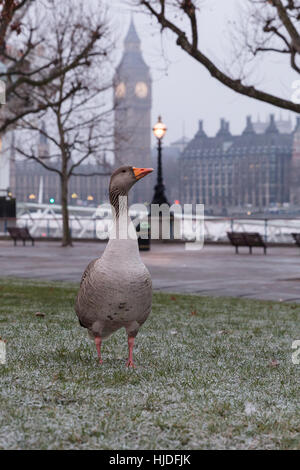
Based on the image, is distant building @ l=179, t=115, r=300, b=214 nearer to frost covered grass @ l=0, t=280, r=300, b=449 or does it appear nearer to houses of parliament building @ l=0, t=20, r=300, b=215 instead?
houses of parliament building @ l=0, t=20, r=300, b=215

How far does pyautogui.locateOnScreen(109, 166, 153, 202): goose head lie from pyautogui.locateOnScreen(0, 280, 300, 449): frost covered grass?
126 centimetres

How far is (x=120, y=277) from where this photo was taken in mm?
4133

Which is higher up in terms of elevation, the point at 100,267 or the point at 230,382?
the point at 100,267

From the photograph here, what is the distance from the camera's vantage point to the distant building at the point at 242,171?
162 m

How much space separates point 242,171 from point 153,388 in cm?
16568

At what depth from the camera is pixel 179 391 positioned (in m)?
4.04

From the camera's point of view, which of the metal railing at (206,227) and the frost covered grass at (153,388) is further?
the metal railing at (206,227)

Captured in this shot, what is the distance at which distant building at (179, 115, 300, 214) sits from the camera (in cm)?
16162

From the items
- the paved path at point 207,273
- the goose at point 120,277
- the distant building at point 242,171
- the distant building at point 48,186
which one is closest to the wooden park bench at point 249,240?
the paved path at point 207,273

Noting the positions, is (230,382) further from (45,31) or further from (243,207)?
(243,207)

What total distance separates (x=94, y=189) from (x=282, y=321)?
167237mm

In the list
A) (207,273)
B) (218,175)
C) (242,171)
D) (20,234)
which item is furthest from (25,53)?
(218,175)

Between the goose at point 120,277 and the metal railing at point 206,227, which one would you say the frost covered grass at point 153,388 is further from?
the metal railing at point 206,227
